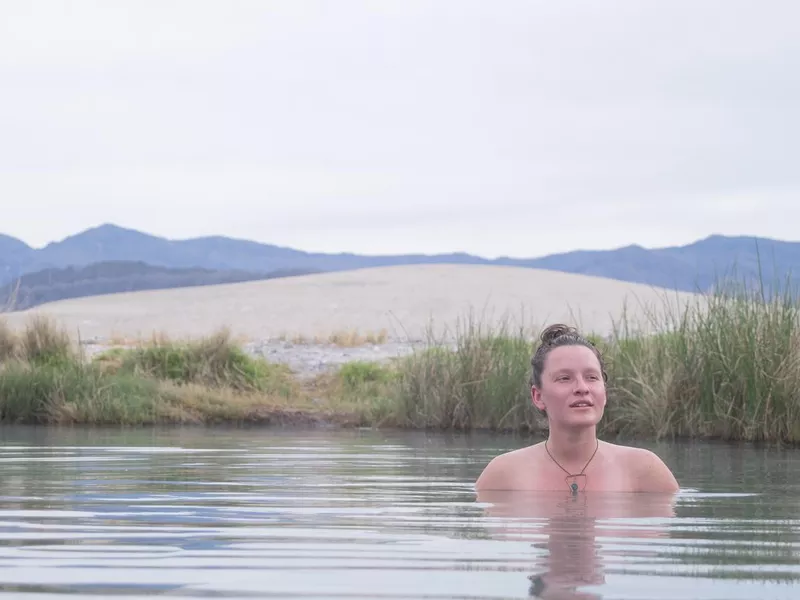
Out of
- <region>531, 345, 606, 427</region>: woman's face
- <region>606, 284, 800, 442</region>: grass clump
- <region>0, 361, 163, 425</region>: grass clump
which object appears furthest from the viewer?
<region>0, 361, 163, 425</region>: grass clump

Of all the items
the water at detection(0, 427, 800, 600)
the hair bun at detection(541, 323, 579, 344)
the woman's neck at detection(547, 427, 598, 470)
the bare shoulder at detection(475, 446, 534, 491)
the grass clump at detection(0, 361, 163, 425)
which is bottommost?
the water at detection(0, 427, 800, 600)

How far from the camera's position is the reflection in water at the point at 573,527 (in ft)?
14.2

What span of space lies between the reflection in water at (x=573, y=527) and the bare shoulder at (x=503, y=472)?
0.20 ft

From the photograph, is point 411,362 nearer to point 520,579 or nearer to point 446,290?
point 520,579

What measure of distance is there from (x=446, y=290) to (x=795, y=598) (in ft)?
185

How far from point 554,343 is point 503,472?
3.14 feet

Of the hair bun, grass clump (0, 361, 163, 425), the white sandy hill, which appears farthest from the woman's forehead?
the white sandy hill

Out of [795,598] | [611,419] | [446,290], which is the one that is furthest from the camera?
[446,290]

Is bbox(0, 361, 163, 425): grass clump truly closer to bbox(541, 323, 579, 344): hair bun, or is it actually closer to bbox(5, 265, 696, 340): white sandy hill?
bbox(541, 323, 579, 344): hair bun

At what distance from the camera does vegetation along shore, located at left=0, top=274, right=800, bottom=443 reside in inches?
514

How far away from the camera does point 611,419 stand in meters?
14.2

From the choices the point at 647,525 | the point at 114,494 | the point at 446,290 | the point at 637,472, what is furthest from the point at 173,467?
the point at 446,290

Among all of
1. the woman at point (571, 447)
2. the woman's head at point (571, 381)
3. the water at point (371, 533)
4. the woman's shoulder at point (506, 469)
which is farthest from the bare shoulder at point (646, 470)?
the woman's head at point (571, 381)

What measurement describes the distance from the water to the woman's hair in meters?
0.58
